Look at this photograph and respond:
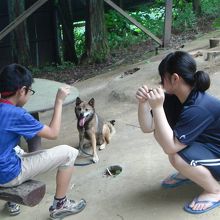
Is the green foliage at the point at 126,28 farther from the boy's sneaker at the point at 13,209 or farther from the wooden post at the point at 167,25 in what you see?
the boy's sneaker at the point at 13,209

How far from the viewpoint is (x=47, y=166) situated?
3434 millimetres

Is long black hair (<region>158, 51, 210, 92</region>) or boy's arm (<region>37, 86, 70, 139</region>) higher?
long black hair (<region>158, 51, 210, 92</region>)

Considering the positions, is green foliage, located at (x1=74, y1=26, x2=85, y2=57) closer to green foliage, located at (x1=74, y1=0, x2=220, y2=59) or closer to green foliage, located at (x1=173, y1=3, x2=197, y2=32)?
green foliage, located at (x1=74, y1=0, x2=220, y2=59)

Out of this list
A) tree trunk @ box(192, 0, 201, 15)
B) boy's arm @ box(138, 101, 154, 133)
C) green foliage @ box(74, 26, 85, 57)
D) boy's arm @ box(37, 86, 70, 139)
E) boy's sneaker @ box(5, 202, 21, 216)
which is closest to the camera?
boy's arm @ box(37, 86, 70, 139)

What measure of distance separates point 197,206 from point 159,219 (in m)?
0.31

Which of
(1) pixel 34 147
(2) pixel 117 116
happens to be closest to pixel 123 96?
(2) pixel 117 116

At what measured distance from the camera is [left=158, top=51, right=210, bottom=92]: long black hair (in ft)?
10.3

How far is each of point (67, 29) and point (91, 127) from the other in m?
6.54

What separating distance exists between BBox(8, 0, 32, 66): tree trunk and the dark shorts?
7641 mm

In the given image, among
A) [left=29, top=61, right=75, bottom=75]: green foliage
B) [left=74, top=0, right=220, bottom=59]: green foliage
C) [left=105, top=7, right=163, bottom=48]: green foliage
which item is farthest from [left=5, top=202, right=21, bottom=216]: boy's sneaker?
[left=105, top=7, right=163, bottom=48]: green foliage

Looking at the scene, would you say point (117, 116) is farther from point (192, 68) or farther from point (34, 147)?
point (192, 68)

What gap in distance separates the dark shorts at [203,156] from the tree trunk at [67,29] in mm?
8129

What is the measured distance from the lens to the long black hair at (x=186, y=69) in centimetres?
313

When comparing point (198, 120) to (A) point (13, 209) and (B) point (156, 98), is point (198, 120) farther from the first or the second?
(A) point (13, 209)
